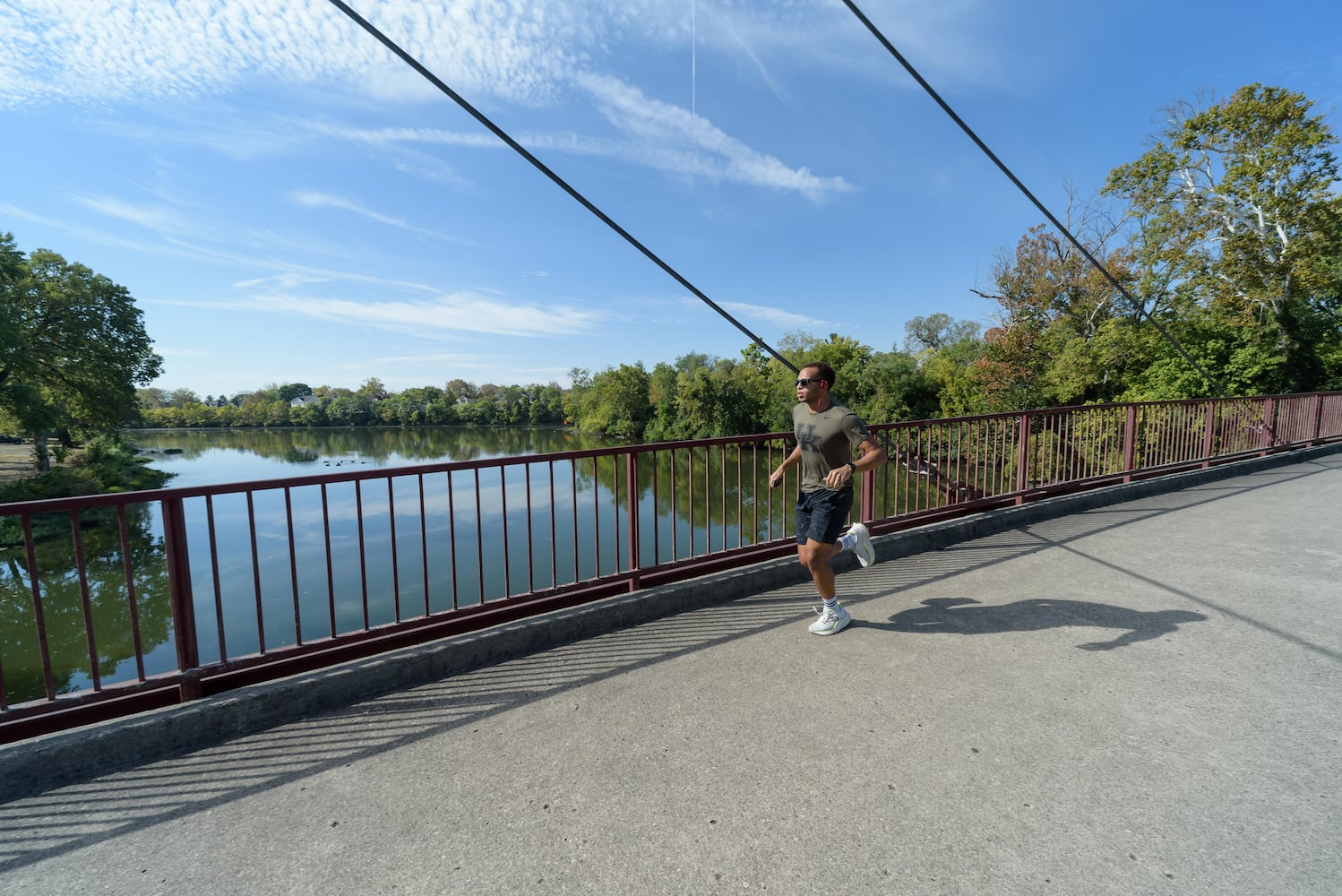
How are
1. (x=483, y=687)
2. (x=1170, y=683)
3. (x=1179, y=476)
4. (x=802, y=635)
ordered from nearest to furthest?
(x=1170, y=683) < (x=483, y=687) < (x=802, y=635) < (x=1179, y=476)

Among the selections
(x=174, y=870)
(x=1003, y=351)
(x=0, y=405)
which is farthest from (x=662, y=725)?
(x=0, y=405)

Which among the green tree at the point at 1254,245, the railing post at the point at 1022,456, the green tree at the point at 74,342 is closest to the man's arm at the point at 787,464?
the railing post at the point at 1022,456

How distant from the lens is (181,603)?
2609 millimetres

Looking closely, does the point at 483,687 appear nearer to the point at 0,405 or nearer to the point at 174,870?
the point at 174,870

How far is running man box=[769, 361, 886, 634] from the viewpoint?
3322 mm

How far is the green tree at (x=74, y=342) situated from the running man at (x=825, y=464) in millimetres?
39434

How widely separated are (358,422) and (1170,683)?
140 m

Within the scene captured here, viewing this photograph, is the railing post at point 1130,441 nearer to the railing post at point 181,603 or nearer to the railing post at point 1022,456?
the railing post at point 1022,456

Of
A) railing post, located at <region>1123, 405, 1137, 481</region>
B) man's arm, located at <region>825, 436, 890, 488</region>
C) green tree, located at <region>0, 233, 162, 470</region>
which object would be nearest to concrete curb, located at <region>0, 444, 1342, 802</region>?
man's arm, located at <region>825, 436, 890, 488</region>

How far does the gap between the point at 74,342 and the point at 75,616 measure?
24.4 metres

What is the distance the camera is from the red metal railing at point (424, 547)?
2.58 meters

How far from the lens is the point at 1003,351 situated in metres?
25.9

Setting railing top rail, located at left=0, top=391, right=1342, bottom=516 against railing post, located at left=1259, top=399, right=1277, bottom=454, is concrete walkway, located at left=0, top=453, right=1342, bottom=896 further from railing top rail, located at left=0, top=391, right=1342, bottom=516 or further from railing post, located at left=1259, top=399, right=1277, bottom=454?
railing post, located at left=1259, top=399, right=1277, bottom=454

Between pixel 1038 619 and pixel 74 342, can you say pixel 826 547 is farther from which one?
pixel 74 342
